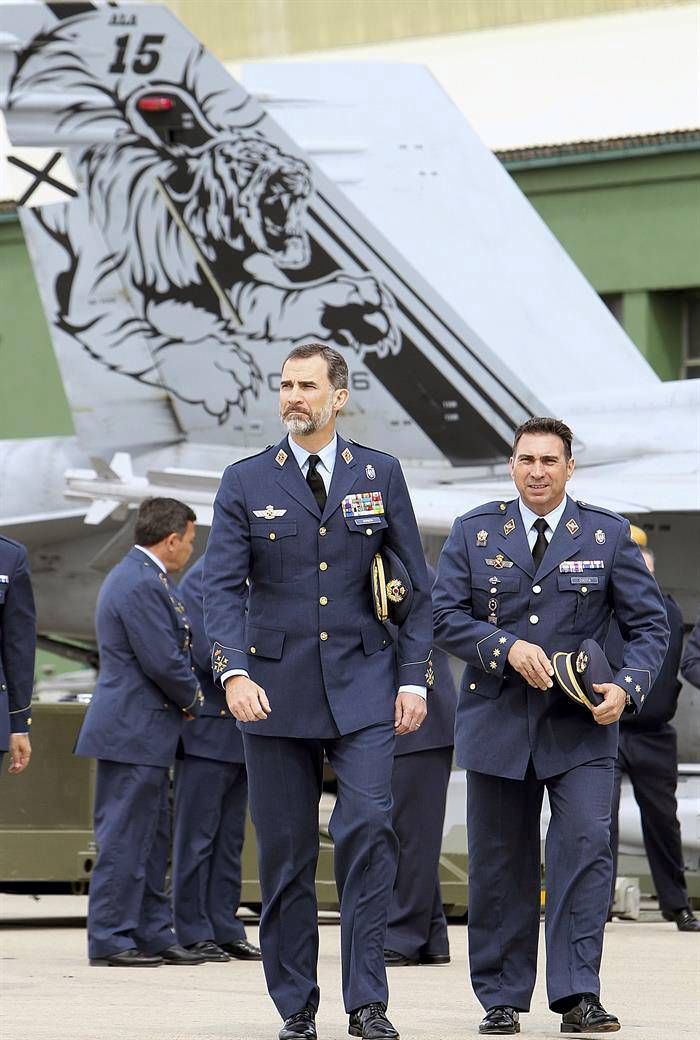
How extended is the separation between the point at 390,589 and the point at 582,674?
1.88 ft

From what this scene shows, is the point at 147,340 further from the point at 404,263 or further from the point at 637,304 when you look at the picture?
the point at 637,304

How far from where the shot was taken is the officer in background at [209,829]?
7324 millimetres

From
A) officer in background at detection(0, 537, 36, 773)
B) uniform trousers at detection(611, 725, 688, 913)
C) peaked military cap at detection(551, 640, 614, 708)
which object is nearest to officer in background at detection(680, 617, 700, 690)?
uniform trousers at detection(611, 725, 688, 913)

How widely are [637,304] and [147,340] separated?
898 cm

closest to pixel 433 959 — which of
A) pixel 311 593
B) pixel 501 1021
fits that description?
pixel 501 1021

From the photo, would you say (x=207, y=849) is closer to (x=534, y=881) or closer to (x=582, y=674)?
(x=534, y=881)

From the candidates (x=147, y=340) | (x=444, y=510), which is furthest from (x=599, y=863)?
A: (x=147, y=340)

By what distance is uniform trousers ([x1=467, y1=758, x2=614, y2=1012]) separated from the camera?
495 centimetres

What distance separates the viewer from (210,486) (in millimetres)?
11867

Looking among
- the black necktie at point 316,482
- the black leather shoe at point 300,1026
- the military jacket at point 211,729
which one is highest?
the black necktie at point 316,482

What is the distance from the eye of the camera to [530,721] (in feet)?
16.8

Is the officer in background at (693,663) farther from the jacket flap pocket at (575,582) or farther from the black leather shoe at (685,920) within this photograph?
the jacket flap pocket at (575,582)

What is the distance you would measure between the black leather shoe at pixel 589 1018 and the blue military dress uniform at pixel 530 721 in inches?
4.9

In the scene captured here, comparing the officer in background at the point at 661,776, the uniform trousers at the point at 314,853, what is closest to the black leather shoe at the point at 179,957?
the uniform trousers at the point at 314,853
